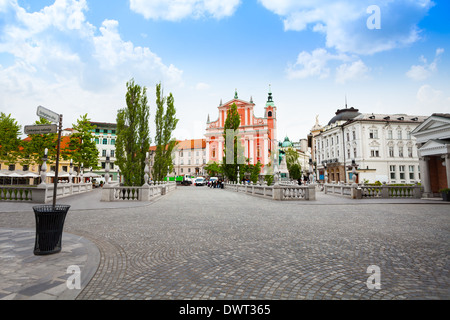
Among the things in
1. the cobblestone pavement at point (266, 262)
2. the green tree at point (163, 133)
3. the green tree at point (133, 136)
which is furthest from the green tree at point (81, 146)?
the cobblestone pavement at point (266, 262)

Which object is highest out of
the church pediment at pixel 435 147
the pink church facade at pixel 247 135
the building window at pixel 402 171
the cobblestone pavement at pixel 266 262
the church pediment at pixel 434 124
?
the pink church facade at pixel 247 135

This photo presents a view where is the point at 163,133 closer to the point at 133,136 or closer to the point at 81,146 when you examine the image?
the point at 133,136

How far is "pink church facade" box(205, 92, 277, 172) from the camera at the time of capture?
2643 inches

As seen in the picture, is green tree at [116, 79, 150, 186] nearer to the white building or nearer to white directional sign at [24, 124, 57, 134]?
white directional sign at [24, 124, 57, 134]

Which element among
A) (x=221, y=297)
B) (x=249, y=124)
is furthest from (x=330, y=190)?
(x=249, y=124)

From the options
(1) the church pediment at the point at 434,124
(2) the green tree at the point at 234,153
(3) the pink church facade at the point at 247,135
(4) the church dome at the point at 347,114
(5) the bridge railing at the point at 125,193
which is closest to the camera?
(5) the bridge railing at the point at 125,193

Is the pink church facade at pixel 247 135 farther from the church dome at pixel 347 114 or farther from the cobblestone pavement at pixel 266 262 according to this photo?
the cobblestone pavement at pixel 266 262

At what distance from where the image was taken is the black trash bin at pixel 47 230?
4578mm

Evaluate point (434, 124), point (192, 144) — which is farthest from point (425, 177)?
point (192, 144)

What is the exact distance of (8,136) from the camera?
31.6 meters

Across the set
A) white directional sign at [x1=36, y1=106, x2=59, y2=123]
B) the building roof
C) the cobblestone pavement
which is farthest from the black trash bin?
the building roof

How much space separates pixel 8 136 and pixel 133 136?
24.3m

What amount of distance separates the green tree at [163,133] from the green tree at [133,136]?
521 centimetres

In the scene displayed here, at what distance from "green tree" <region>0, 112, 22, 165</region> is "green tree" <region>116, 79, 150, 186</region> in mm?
23059
